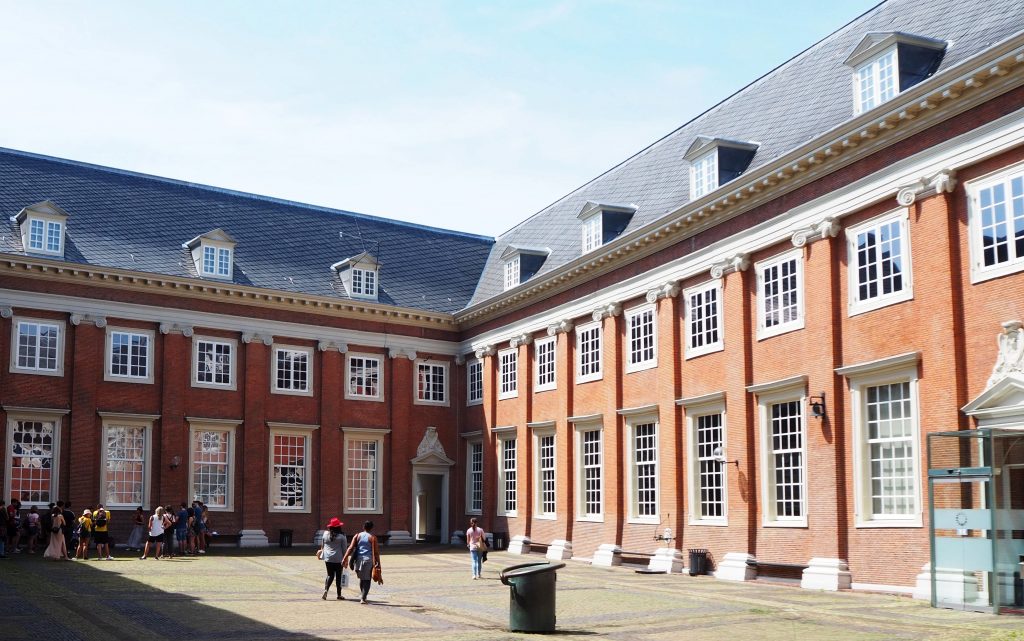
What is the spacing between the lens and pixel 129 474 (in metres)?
35.1

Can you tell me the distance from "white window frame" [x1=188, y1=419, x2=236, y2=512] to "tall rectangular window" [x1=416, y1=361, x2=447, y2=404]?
7360mm

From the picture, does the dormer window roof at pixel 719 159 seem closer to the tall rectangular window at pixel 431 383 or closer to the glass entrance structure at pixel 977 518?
the glass entrance structure at pixel 977 518

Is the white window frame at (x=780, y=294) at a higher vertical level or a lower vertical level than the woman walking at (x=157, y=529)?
higher

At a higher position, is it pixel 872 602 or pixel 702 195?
pixel 702 195

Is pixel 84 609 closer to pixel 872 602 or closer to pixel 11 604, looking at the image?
pixel 11 604

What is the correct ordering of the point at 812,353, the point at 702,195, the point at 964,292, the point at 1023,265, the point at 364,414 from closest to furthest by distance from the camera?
1. the point at 1023,265
2. the point at 964,292
3. the point at 812,353
4. the point at 702,195
5. the point at 364,414

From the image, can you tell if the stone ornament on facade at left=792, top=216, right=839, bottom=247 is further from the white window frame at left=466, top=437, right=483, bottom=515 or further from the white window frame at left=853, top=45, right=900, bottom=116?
the white window frame at left=466, top=437, right=483, bottom=515

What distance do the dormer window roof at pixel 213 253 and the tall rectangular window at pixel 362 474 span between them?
7649 millimetres

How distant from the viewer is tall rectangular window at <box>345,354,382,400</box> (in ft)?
131

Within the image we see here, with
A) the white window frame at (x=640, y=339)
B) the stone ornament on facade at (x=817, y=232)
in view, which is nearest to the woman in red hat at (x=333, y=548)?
the stone ornament on facade at (x=817, y=232)

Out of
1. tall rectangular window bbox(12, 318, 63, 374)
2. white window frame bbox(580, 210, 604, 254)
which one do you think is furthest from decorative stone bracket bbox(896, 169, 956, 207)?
tall rectangular window bbox(12, 318, 63, 374)

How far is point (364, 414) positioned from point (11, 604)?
22168 mm

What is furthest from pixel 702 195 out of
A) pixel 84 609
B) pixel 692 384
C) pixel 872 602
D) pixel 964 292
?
pixel 84 609

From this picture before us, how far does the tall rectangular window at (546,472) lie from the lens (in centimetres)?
3497
